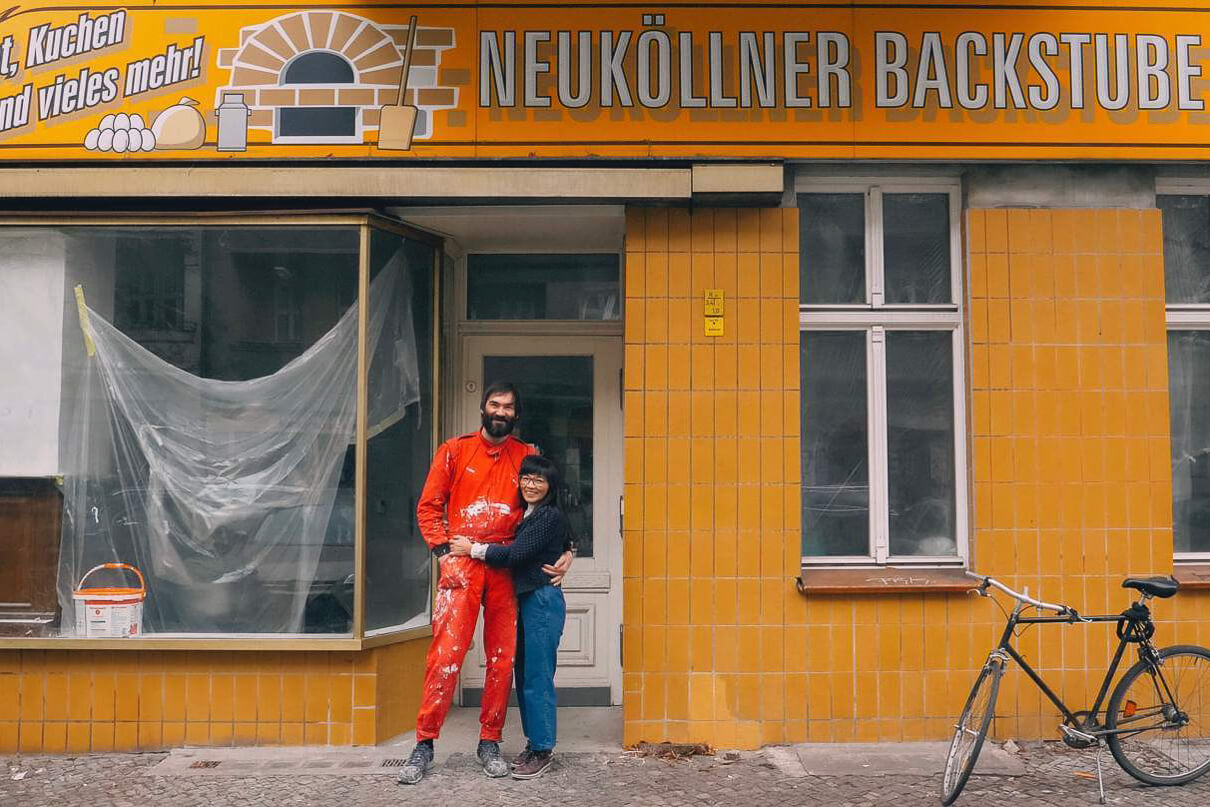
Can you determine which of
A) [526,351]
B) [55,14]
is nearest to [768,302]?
[526,351]

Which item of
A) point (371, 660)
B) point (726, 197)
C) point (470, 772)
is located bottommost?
point (470, 772)

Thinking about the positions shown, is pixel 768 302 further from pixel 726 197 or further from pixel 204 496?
pixel 204 496

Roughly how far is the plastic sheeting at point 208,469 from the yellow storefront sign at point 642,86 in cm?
130

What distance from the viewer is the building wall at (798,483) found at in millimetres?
6051

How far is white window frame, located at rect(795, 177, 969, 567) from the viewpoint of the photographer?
634cm

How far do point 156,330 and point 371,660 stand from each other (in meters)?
2.40

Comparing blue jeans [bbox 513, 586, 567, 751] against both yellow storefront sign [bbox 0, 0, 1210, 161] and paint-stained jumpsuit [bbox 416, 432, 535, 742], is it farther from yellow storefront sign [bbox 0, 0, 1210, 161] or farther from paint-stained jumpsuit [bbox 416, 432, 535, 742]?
yellow storefront sign [bbox 0, 0, 1210, 161]

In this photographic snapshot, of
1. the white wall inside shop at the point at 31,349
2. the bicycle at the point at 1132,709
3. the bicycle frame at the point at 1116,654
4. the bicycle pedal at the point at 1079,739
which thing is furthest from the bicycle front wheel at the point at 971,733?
the white wall inside shop at the point at 31,349

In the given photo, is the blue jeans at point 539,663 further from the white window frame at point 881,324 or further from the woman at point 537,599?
the white window frame at point 881,324

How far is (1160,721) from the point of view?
548 centimetres

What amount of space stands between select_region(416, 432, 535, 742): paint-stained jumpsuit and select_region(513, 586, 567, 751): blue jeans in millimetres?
84

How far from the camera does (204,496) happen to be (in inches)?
247

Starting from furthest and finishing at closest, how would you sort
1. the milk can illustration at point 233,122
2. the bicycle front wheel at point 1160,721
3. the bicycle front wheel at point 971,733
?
the milk can illustration at point 233,122, the bicycle front wheel at point 1160,721, the bicycle front wheel at point 971,733

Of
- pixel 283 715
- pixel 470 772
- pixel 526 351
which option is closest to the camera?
pixel 470 772
